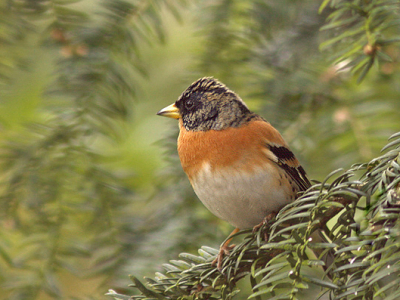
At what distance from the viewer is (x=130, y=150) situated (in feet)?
9.69

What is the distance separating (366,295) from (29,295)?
5.33ft

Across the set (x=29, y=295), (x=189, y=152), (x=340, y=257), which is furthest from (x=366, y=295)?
(x=29, y=295)

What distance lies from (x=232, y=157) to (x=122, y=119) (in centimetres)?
63

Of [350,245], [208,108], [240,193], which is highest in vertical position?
[208,108]

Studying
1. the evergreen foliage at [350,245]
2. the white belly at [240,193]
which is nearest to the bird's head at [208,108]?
the white belly at [240,193]

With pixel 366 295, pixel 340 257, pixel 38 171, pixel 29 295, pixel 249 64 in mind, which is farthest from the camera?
pixel 249 64

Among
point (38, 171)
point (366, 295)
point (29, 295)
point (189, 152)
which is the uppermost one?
point (38, 171)

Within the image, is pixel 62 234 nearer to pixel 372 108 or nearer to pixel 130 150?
pixel 130 150

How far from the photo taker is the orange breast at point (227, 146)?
7.46 ft

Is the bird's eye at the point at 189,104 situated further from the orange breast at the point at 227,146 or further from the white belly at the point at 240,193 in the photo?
the white belly at the point at 240,193

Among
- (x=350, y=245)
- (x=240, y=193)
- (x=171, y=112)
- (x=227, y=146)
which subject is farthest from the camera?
(x=171, y=112)

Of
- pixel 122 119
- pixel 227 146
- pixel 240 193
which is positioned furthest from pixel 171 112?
pixel 240 193

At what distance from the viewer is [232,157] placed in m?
2.27

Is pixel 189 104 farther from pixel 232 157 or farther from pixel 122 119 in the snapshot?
pixel 232 157
